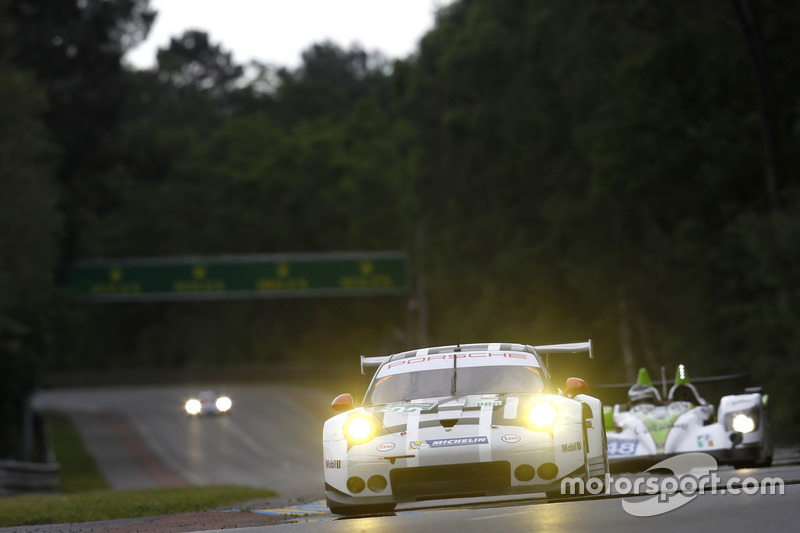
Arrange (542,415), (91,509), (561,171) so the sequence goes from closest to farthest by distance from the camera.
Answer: (542,415), (91,509), (561,171)

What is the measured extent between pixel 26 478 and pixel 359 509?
23.2 metres

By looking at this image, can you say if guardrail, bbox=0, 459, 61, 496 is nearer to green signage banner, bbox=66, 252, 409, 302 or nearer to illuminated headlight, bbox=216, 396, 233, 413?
illuminated headlight, bbox=216, 396, 233, 413

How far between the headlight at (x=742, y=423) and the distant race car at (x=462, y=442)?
457 centimetres

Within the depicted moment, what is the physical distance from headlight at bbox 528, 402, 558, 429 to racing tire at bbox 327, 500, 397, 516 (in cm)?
142

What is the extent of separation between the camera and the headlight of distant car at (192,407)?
13912 mm

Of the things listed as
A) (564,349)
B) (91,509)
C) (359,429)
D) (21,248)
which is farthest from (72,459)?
(359,429)

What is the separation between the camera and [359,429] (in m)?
11.9

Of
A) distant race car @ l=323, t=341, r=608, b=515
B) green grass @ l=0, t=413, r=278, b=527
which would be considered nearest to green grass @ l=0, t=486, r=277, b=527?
green grass @ l=0, t=413, r=278, b=527

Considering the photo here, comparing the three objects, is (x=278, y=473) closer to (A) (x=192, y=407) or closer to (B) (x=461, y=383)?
(A) (x=192, y=407)

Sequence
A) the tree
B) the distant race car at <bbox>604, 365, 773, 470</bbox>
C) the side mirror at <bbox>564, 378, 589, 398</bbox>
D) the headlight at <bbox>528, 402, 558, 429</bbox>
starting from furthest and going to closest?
the tree
the distant race car at <bbox>604, 365, 773, 470</bbox>
the side mirror at <bbox>564, 378, 589, 398</bbox>
the headlight at <bbox>528, 402, 558, 429</bbox>

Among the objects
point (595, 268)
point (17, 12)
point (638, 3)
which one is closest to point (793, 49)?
point (638, 3)

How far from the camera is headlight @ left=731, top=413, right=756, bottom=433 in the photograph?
1703 centimetres

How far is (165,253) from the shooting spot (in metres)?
108

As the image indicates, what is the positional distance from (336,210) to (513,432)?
89.7 m
